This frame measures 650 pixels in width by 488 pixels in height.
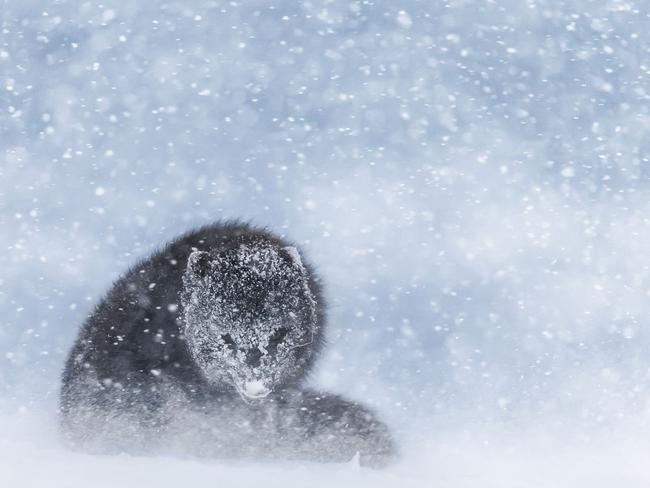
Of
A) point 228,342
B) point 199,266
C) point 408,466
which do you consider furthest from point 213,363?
point 408,466

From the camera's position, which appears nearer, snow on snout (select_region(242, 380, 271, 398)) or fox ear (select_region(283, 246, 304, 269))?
snow on snout (select_region(242, 380, 271, 398))

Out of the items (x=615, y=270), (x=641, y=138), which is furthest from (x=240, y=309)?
(x=641, y=138)

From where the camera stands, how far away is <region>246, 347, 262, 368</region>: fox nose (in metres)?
3.58

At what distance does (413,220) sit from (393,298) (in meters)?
→ 0.41

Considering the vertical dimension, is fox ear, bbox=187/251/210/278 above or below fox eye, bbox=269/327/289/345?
above

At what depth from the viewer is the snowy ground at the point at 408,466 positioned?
3.09 metres

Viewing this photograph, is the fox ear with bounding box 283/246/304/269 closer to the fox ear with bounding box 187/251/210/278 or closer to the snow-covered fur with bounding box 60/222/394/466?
the snow-covered fur with bounding box 60/222/394/466

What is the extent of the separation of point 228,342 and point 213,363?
159 millimetres

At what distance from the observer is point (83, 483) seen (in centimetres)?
294

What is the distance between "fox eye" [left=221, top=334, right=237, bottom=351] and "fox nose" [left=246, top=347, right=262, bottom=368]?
0.25 feet

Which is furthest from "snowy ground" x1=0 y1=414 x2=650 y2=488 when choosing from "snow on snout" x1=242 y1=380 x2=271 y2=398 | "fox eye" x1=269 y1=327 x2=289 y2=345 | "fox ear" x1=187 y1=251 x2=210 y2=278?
"fox ear" x1=187 y1=251 x2=210 y2=278

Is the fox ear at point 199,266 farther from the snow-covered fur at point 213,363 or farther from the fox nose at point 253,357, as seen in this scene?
the fox nose at point 253,357

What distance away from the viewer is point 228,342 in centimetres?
362

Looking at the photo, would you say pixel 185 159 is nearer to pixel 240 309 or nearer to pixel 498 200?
pixel 240 309
